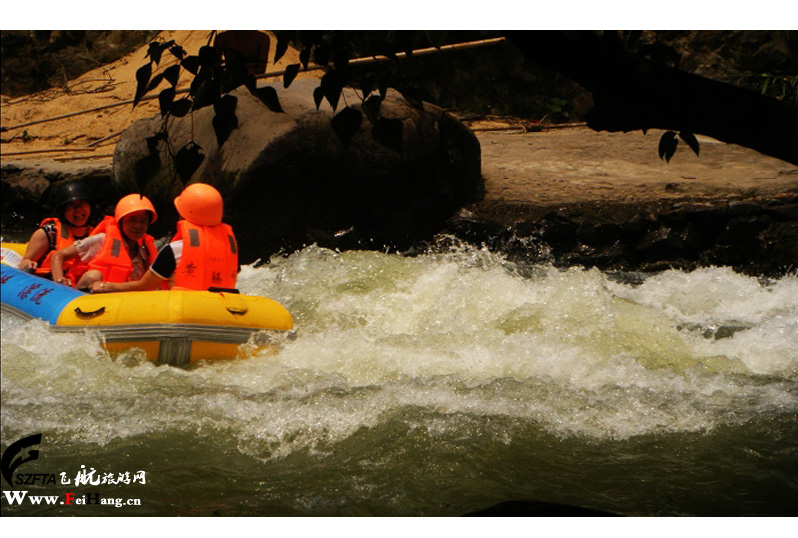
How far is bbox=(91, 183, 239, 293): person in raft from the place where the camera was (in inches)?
187

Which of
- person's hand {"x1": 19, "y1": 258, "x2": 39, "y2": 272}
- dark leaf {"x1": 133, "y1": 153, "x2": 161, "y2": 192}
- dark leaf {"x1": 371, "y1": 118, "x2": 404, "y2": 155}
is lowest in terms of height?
person's hand {"x1": 19, "y1": 258, "x2": 39, "y2": 272}

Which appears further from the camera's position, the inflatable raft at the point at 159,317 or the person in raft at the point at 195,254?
the person in raft at the point at 195,254

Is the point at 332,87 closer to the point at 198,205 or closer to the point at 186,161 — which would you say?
the point at 186,161

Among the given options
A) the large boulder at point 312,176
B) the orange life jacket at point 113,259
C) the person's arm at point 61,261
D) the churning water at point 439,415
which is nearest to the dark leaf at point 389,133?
the churning water at point 439,415

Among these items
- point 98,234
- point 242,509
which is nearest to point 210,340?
point 98,234

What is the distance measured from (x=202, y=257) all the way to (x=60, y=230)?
4.15ft

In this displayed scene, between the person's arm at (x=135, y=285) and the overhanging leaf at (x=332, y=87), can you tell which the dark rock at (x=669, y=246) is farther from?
the overhanging leaf at (x=332, y=87)

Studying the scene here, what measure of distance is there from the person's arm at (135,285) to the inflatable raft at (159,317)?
17cm

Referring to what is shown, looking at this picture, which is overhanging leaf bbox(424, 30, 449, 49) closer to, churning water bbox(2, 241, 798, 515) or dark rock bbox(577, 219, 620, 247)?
churning water bbox(2, 241, 798, 515)

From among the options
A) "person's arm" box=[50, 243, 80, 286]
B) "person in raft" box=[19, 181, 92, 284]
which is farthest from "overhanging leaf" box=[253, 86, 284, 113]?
"person in raft" box=[19, 181, 92, 284]

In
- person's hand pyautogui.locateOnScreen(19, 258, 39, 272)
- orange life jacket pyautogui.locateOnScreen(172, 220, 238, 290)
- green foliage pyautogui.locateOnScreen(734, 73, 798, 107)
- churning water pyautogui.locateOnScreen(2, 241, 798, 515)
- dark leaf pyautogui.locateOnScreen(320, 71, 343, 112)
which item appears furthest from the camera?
green foliage pyautogui.locateOnScreen(734, 73, 798, 107)

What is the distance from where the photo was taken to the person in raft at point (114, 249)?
16.3ft

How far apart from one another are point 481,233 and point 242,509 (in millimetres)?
5048

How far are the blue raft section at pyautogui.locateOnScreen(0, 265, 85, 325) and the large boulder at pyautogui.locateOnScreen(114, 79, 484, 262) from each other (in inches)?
95.6
